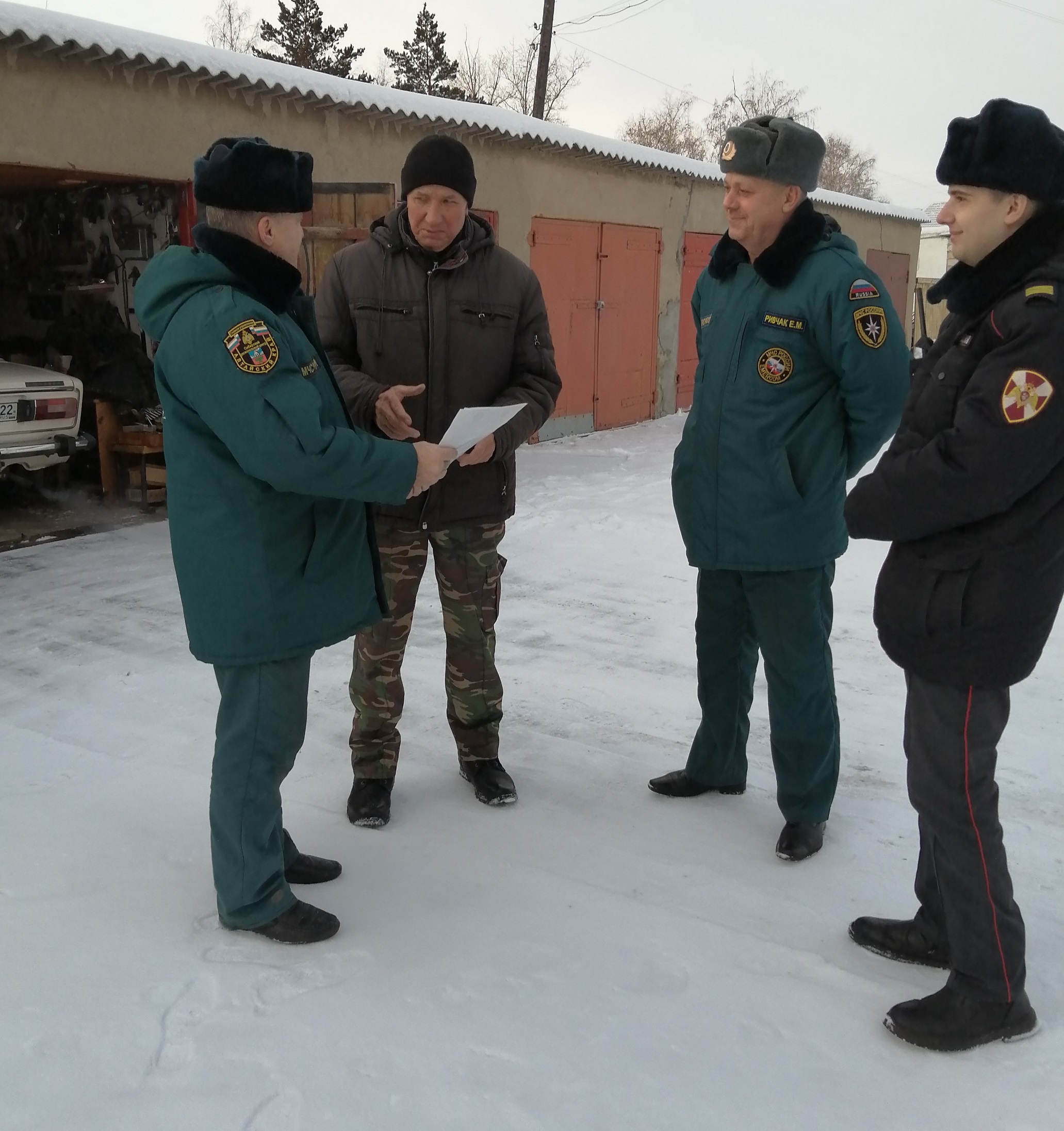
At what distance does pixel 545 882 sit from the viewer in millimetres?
2650

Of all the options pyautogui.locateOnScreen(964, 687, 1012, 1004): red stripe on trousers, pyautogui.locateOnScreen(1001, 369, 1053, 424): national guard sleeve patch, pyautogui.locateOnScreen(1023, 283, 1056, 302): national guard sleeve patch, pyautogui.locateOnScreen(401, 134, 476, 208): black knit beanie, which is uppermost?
pyautogui.locateOnScreen(401, 134, 476, 208): black knit beanie

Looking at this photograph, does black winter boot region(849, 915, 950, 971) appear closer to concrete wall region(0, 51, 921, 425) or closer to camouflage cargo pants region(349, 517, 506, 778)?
camouflage cargo pants region(349, 517, 506, 778)

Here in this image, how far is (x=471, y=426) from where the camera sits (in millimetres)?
2459

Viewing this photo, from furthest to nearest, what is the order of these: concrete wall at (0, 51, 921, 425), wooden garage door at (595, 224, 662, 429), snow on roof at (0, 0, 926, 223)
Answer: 1. wooden garage door at (595, 224, 662, 429)
2. concrete wall at (0, 51, 921, 425)
3. snow on roof at (0, 0, 926, 223)

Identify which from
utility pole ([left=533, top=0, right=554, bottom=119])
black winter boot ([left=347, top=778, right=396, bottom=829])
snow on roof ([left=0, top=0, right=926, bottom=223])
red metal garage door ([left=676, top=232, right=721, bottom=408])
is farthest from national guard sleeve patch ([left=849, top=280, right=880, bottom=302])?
utility pole ([left=533, top=0, right=554, bottom=119])

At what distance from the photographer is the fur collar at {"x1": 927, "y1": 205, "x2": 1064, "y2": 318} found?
189cm

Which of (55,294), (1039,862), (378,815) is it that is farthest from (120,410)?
(1039,862)

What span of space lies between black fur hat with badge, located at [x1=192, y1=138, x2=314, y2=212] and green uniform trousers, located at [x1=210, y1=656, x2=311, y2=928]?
972 mm

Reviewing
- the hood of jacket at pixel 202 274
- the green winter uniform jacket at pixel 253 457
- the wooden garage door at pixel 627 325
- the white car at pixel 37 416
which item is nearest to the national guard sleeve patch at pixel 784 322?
the green winter uniform jacket at pixel 253 457

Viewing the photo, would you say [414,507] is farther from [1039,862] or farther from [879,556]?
[879,556]

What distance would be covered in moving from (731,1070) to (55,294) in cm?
866

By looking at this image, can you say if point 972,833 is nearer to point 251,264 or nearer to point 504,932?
point 504,932

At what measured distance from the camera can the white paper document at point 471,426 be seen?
2.42m

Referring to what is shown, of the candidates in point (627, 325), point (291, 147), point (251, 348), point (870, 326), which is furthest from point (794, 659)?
point (627, 325)
